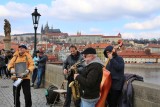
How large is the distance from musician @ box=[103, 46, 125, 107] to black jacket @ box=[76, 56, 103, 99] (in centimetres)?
69

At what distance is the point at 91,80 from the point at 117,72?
0.93m

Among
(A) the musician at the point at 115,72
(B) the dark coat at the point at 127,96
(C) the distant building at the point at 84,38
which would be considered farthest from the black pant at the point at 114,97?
(C) the distant building at the point at 84,38

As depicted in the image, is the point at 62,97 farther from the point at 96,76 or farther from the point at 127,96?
the point at 96,76

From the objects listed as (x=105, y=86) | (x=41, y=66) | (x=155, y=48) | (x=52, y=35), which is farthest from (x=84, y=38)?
(x=105, y=86)

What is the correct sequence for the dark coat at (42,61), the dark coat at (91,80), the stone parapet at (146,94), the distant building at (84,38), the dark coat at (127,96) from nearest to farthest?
the dark coat at (91,80) < the stone parapet at (146,94) < the dark coat at (127,96) < the dark coat at (42,61) < the distant building at (84,38)

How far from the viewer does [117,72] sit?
5777 mm

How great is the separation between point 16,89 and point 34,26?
8438mm

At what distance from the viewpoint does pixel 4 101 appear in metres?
9.34

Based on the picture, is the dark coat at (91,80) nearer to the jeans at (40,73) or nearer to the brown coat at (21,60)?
the brown coat at (21,60)

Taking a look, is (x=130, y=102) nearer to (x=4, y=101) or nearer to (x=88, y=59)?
(x=88, y=59)

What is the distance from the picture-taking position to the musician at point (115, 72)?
573 cm

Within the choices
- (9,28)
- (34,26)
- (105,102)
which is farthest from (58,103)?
(9,28)

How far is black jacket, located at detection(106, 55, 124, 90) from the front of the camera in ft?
18.8

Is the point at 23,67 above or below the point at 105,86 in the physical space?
above
